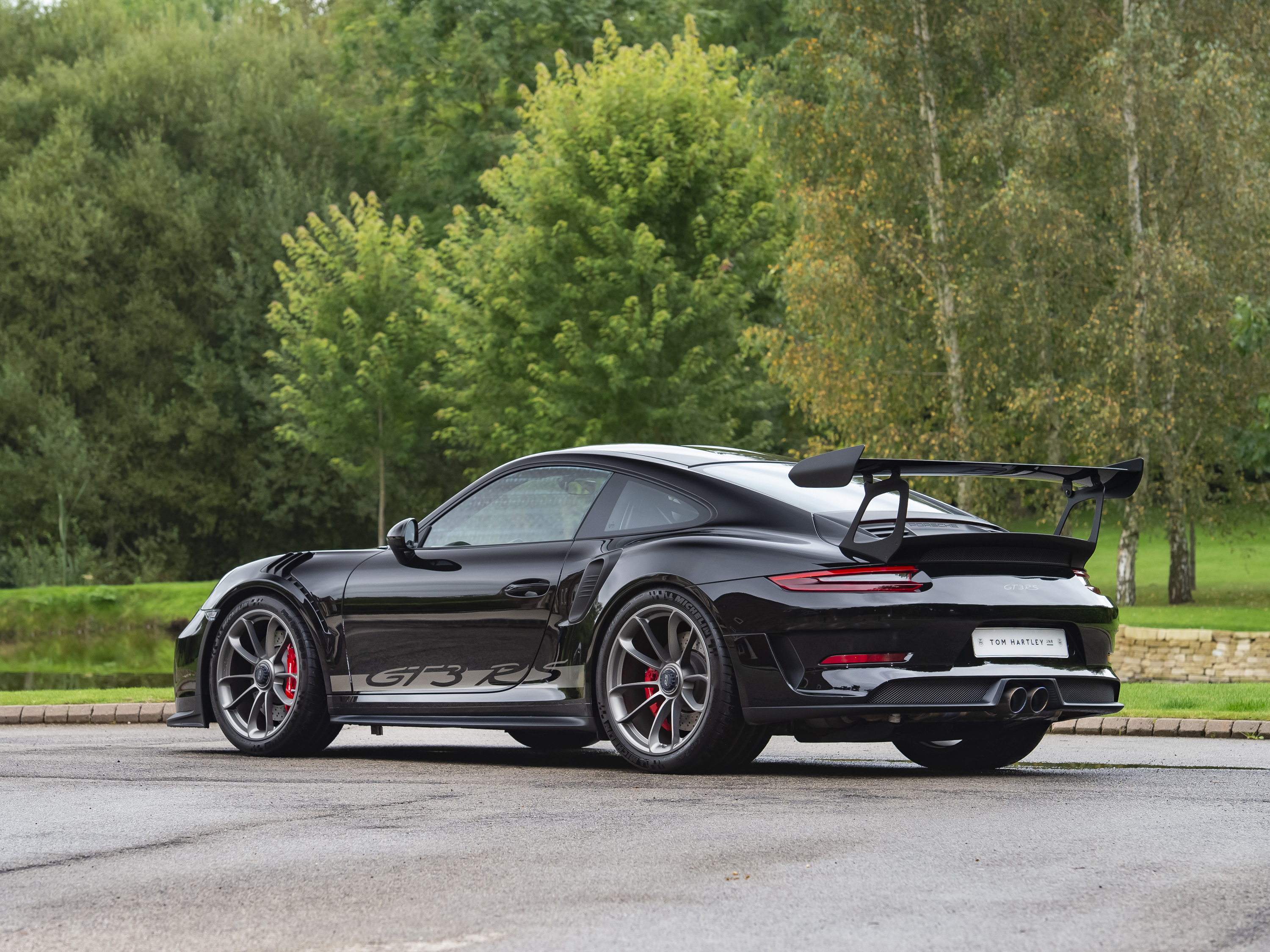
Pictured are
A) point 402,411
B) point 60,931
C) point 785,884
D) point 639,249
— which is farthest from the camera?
point 402,411

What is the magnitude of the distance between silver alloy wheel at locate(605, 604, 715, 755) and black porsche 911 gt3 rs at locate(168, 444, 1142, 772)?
0.03ft

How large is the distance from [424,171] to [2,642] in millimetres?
19073

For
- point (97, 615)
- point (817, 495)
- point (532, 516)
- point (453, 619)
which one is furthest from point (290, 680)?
point (97, 615)

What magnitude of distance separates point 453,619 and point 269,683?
49.4 inches

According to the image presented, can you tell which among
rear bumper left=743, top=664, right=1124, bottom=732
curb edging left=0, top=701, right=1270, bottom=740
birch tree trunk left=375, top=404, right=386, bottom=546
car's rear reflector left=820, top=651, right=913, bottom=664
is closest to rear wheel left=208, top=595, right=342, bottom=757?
curb edging left=0, top=701, right=1270, bottom=740

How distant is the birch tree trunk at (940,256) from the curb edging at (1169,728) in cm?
1992

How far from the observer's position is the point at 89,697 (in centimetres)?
1452

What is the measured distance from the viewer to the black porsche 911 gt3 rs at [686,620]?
7129 mm

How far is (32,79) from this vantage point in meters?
45.8

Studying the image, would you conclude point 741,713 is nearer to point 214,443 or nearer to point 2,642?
point 2,642

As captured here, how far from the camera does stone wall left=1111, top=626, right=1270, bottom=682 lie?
795 inches

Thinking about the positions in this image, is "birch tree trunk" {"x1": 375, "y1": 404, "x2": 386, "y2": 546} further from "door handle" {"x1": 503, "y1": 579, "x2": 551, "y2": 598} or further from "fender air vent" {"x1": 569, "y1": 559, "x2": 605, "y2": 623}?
"fender air vent" {"x1": 569, "y1": 559, "x2": 605, "y2": 623}

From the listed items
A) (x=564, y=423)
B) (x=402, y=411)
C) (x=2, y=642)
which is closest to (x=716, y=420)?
(x=564, y=423)

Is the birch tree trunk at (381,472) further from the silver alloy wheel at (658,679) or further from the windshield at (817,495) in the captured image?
the silver alloy wheel at (658,679)
